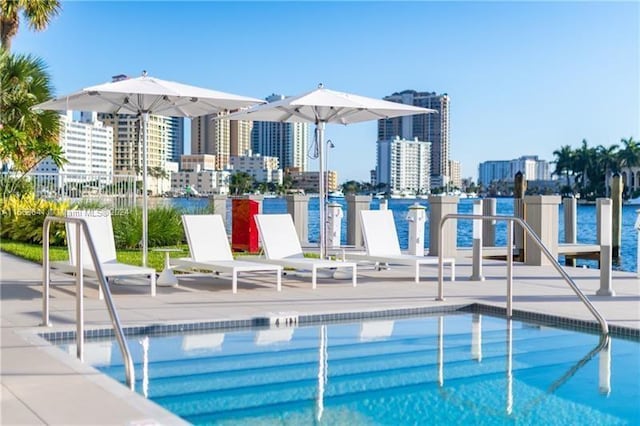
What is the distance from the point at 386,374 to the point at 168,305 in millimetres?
3507

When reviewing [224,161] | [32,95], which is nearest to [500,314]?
[32,95]

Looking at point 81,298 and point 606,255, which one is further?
point 606,255

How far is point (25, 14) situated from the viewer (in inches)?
1069

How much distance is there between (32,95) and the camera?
21.0 m

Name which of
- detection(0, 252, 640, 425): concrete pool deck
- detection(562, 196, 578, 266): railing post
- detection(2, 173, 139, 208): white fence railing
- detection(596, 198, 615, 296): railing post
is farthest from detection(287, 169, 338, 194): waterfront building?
detection(596, 198, 615, 296): railing post

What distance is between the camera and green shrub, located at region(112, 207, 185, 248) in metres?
16.7

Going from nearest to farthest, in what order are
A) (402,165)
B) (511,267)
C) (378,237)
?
(511,267) < (378,237) < (402,165)

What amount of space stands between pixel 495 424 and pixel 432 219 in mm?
11306

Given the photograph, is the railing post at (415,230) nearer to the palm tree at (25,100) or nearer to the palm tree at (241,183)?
the palm tree at (25,100)

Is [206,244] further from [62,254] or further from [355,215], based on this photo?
[355,215]

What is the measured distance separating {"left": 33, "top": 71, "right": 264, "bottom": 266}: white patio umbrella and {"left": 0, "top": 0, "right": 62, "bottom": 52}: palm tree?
15553 mm

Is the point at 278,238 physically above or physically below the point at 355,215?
below

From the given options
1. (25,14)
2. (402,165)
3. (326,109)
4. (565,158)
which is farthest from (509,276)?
(565,158)

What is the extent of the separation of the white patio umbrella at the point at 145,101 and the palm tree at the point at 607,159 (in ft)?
279
